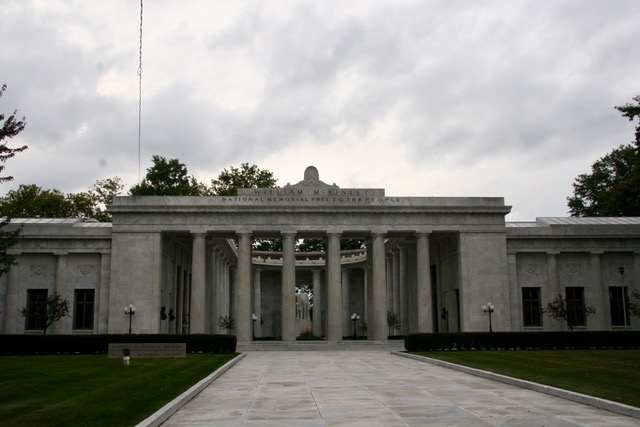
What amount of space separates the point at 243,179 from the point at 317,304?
23058mm

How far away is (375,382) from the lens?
26359 mm

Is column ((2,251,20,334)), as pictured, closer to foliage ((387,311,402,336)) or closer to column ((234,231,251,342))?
column ((234,231,251,342))

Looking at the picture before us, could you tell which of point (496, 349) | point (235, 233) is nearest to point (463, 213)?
point (496, 349)

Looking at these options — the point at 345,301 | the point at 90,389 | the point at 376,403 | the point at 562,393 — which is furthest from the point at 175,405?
the point at 345,301

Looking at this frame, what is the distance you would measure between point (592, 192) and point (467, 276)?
117 ft

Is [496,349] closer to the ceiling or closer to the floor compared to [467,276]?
closer to the floor

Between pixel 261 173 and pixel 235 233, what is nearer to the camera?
pixel 235 233

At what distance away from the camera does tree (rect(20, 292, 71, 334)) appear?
52094 mm

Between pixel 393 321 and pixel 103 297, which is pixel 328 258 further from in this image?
pixel 103 297

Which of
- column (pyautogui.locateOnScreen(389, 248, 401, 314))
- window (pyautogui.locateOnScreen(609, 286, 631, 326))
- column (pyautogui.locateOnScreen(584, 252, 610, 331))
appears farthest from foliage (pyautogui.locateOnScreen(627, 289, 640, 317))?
column (pyautogui.locateOnScreen(389, 248, 401, 314))

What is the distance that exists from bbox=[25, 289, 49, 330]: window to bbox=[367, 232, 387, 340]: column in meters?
26.8

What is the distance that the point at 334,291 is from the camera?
5672 cm

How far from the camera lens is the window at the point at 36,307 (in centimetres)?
5316

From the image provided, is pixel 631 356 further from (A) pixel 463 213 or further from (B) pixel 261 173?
(B) pixel 261 173
